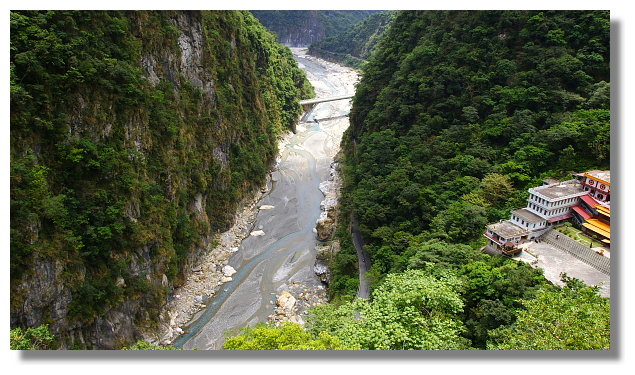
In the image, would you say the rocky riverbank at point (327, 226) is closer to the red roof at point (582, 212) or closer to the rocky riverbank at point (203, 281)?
the rocky riverbank at point (203, 281)

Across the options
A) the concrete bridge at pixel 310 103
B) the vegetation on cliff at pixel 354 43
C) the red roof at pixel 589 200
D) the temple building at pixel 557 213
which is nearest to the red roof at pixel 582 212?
the temple building at pixel 557 213

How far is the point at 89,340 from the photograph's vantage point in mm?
16219

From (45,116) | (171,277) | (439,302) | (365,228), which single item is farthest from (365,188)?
(45,116)

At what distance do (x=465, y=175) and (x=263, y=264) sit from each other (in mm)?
11334

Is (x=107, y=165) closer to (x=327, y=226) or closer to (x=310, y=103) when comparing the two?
(x=327, y=226)

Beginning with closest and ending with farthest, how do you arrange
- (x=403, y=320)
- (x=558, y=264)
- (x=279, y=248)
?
(x=403, y=320), (x=558, y=264), (x=279, y=248)

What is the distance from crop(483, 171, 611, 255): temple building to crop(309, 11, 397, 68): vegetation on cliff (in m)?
59.6

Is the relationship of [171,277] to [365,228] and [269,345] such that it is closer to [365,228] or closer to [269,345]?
[365,228]

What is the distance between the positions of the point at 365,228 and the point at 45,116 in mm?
14080

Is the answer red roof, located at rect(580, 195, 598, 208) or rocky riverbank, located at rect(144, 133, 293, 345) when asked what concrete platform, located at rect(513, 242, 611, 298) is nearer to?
red roof, located at rect(580, 195, 598, 208)

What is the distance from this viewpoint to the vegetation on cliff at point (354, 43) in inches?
2950

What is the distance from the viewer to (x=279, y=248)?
Result: 87.4 feet

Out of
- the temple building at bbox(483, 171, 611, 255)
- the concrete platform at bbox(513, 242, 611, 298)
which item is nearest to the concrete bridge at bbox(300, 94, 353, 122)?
the temple building at bbox(483, 171, 611, 255)

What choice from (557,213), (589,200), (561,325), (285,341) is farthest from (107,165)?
(589,200)
